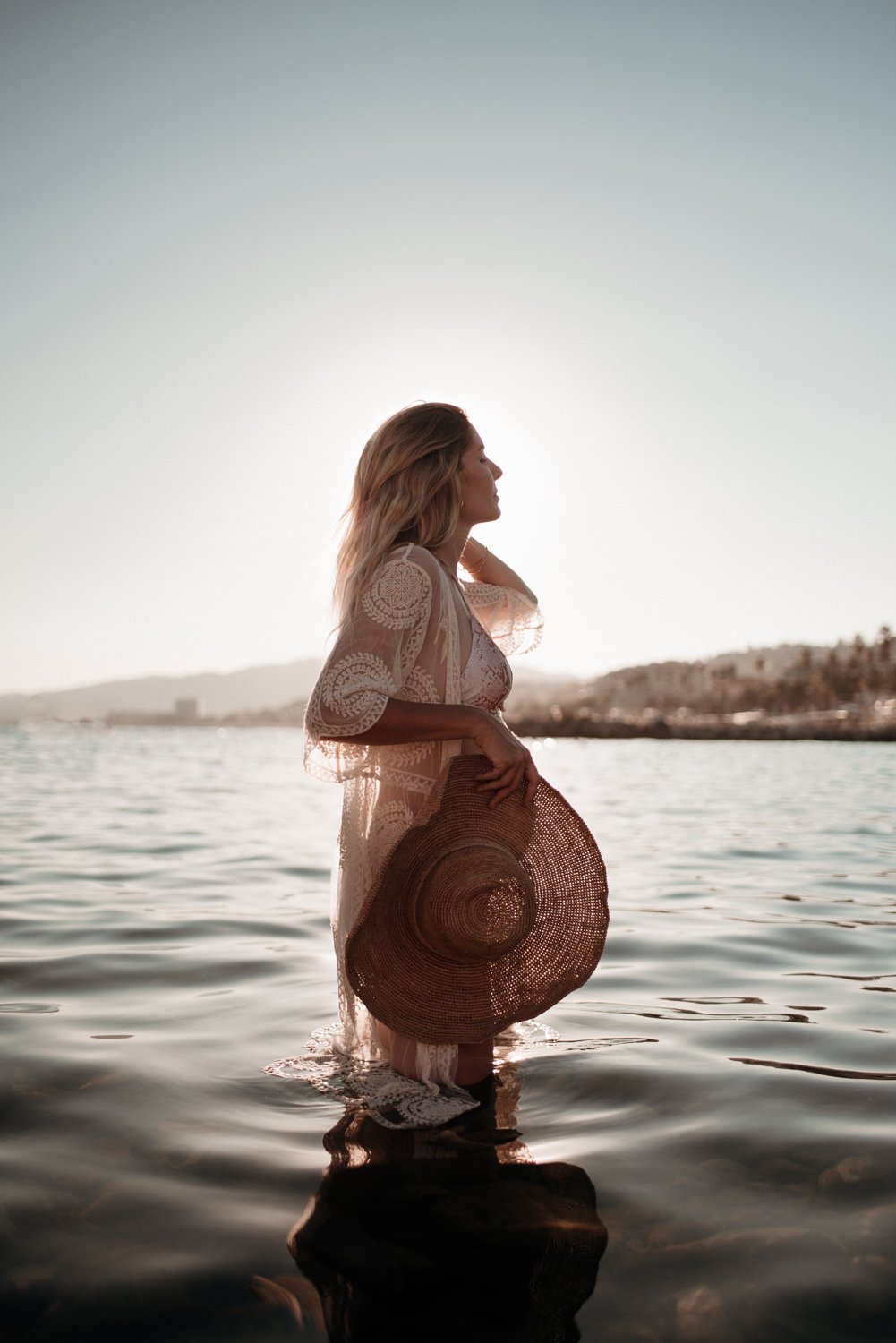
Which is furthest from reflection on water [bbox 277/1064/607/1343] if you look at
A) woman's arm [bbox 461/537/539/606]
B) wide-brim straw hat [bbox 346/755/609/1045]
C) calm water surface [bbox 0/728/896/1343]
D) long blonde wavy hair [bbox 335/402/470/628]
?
woman's arm [bbox 461/537/539/606]

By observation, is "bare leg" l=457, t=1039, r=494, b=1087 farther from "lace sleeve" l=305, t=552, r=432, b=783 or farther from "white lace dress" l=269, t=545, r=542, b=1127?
"lace sleeve" l=305, t=552, r=432, b=783

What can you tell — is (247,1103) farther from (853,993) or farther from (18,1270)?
(853,993)

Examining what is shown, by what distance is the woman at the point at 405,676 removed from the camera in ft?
9.93

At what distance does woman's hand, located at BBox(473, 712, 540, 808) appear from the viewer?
308 cm

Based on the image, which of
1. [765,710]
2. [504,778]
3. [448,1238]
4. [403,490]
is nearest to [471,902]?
[504,778]

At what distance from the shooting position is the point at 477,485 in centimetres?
338

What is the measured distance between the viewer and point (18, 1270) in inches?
89.6

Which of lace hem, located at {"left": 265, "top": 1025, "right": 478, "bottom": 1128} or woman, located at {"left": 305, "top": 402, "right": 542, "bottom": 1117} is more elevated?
woman, located at {"left": 305, "top": 402, "right": 542, "bottom": 1117}

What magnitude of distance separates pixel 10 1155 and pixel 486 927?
1.43 m

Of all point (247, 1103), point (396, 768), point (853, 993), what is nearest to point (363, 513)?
point (396, 768)

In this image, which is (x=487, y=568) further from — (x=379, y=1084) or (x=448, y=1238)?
(x=448, y=1238)

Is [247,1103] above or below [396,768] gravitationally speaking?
below

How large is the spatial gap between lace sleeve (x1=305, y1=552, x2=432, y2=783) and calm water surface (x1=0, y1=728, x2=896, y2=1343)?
116cm

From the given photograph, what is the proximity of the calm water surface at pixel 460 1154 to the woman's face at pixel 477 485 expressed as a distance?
1846 millimetres
